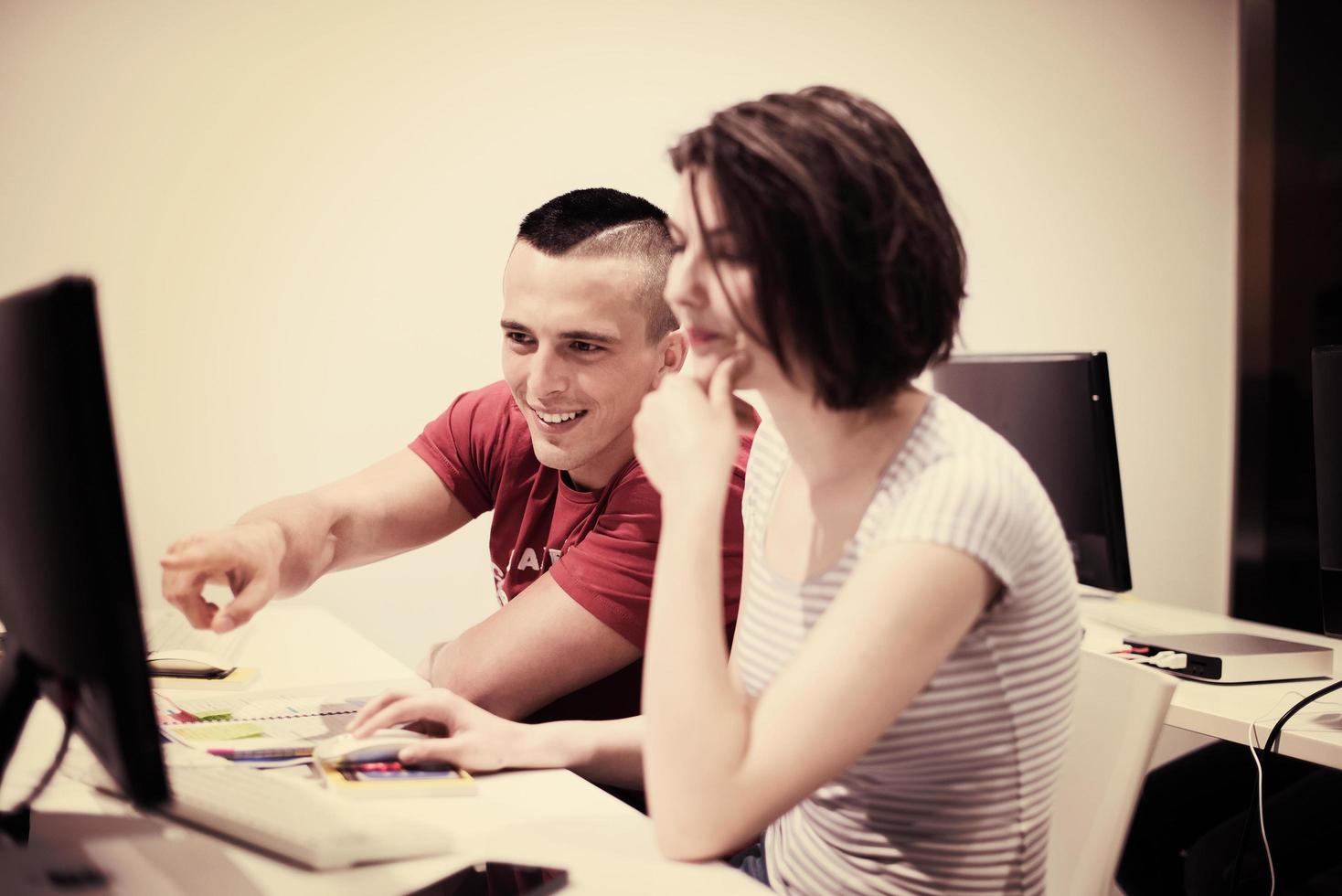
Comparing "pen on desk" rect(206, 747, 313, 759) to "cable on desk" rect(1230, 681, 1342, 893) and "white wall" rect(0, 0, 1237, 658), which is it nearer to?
"cable on desk" rect(1230, 681, 1342, 893)

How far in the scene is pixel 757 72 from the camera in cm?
298

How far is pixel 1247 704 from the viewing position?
1618mm

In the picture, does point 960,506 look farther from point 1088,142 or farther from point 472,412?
point 1088,142

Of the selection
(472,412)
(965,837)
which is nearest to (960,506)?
(965,837)

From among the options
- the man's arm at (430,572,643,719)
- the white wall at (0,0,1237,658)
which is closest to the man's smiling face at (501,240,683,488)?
the man's arm at (430,572,643,719)

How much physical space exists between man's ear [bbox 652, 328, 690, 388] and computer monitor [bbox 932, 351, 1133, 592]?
683mm

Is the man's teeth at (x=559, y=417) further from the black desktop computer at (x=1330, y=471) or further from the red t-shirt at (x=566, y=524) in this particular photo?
the black desktop computer at (x=1330, y=471)

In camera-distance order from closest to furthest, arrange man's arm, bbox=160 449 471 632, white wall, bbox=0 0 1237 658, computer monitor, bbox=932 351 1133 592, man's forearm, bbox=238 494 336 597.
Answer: man's arm, bbox=160 449 471 632 < man's forearm, bbox=238 494 336 597 < computer monitor, bbox=932 351 1133 592 < white wall, bbox=0 0 1237 658

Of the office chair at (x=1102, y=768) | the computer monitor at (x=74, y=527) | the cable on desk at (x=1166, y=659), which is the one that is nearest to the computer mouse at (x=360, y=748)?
the computer monitor at (x=74, y=527)

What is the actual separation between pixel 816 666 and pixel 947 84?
2.86 m

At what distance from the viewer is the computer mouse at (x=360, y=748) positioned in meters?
1.09

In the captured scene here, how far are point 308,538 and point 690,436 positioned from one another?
2.72 feet

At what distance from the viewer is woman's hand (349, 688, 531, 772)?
1.12 meters

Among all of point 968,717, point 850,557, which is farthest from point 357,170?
point 968,717
